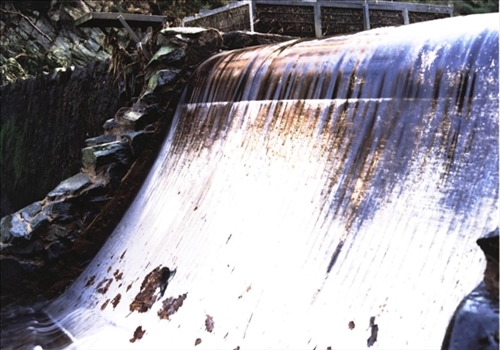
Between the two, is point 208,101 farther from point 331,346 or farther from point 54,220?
point 331,346

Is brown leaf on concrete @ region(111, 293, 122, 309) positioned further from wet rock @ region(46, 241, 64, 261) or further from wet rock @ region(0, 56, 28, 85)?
wet rock @ region(0, 56, 28, 85)

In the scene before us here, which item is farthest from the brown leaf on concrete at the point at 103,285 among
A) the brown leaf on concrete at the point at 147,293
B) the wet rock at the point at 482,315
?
the wet rock at the point at 482,315

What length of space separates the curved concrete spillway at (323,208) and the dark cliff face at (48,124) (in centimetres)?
306

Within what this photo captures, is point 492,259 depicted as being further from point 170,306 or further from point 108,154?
point 108,154

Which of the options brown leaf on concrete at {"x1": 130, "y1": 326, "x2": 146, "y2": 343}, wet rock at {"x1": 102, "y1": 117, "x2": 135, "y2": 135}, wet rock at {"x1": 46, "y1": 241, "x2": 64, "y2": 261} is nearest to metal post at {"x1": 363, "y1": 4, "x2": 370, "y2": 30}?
wet rock at {"x1": 102, "y1": 117, "x2": 135, "y2": 135}

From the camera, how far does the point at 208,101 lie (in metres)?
5.57

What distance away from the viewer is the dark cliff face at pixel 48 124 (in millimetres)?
8133

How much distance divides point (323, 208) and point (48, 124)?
771 centimetres

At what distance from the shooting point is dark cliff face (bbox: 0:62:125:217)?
26.7 ft

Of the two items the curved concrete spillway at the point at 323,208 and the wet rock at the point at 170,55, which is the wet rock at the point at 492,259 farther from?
the wet rock at the point at 170,55

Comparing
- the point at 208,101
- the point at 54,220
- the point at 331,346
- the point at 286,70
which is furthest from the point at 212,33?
the point at 331,346

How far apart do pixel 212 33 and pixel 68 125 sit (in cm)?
378

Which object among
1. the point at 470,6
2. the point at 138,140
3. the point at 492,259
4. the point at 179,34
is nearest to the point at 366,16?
the point at 179,34

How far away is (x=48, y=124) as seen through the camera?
9.77 metres
